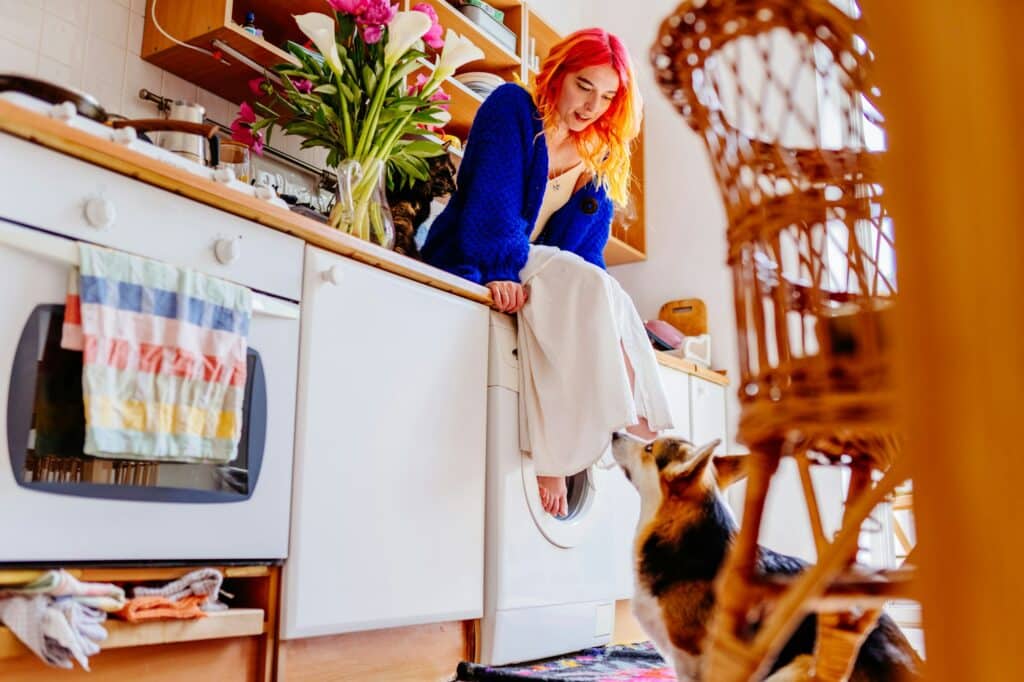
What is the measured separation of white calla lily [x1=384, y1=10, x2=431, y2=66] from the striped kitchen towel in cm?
84

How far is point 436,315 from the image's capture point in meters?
1.85

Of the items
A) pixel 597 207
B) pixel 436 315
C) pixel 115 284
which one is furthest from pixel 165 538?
pixel 597 207

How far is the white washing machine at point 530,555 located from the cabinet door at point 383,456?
47mm

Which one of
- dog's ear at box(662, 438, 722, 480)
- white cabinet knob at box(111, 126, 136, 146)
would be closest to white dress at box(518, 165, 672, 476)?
dog's ear at box(662, 438, 722, 480)

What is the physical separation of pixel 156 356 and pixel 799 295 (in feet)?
2.87

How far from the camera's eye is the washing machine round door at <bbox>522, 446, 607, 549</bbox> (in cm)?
201

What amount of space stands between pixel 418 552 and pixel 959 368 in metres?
1.54

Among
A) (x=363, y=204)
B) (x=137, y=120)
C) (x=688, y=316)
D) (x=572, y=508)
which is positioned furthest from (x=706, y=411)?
(x=137, y=120)

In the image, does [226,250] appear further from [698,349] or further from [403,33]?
[698,349]

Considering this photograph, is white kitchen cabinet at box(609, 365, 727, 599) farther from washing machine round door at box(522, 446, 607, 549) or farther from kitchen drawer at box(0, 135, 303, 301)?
kitchen drawer at box(0, 135, 303, 301)

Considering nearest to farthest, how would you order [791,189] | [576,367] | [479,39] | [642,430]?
[791,189] → [576,367] → [642,430] → [479,39]

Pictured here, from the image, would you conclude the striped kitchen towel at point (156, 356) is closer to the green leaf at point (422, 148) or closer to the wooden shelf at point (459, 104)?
the green leaf at point (422, 148)

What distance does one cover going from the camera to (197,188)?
1.37 m

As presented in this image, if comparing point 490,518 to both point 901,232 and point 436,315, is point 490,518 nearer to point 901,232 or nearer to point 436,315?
point 436,315
